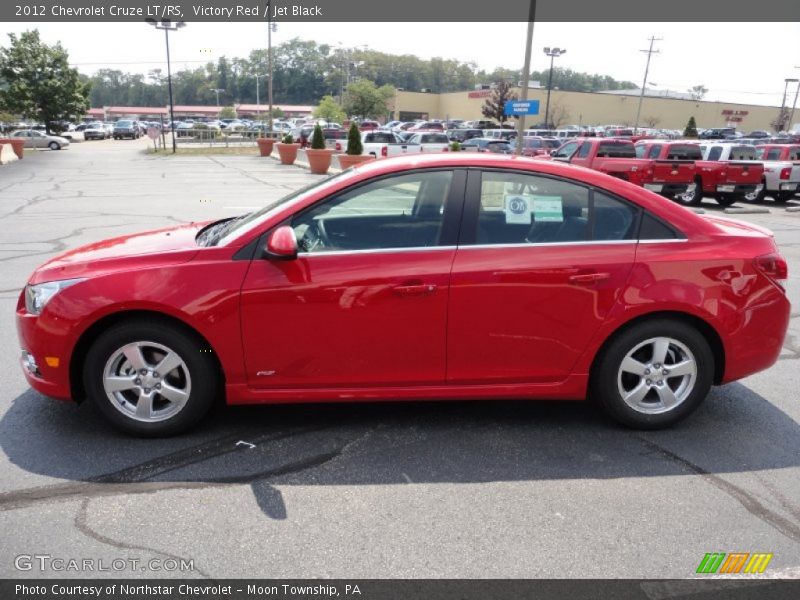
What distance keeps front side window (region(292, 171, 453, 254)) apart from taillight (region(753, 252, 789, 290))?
6.51 feet

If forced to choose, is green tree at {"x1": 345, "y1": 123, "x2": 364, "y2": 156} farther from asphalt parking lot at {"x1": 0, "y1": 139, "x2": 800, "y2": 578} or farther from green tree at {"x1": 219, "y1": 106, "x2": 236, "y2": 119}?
green tree at {"x1": 219, "y1": 106, "x2": 236, "y2": 119}

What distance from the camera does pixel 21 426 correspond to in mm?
3914

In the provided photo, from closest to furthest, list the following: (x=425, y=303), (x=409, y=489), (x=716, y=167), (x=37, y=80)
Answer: (x=409, y=489)
(x=425, y=303)
(x=716, y=167)
(x=37, y=80)

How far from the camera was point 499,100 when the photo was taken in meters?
77.2

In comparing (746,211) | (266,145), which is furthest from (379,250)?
(266,145)

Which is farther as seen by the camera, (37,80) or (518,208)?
(37,80)

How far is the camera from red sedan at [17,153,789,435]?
142 inches

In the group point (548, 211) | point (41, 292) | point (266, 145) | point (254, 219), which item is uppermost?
point (548, 211)

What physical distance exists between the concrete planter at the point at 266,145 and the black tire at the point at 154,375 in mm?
35325

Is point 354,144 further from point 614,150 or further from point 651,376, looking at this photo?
point 651,376

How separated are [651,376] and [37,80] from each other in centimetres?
6169

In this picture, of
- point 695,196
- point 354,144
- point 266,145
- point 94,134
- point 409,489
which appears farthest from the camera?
point 94,134

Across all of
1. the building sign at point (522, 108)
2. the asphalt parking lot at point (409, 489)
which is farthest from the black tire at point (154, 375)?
the building sign at point (522, 108)

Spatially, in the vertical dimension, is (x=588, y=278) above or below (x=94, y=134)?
above
